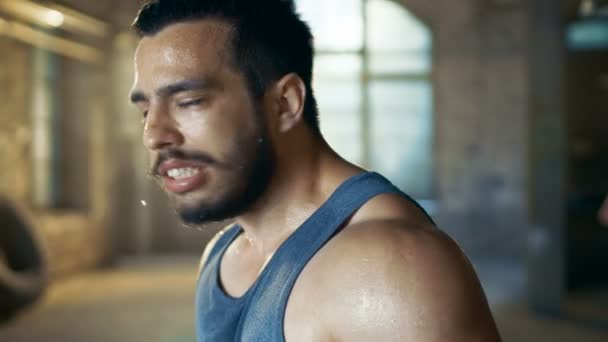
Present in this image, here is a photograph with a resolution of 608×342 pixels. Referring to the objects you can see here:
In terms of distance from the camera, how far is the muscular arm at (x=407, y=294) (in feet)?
2.79

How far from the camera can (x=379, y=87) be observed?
771 cm

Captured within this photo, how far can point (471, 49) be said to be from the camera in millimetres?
7387

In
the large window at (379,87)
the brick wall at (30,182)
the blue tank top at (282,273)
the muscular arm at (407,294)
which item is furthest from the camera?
the large window at (379,87)

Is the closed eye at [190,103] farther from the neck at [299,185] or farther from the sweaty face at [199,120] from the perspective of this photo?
the neck at [299,185]

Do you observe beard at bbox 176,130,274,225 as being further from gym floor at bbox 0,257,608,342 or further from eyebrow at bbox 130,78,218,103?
gym floor at bbox 0,257,608,342

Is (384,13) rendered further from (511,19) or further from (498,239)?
(498,239)

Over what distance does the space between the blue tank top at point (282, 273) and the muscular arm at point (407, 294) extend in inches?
3.9

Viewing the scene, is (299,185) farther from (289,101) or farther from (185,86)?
(185,86)

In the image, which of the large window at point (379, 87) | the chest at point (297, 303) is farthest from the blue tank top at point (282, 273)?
the large window at point (379, 87)

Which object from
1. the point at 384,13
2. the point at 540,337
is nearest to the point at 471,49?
the point at 384,13

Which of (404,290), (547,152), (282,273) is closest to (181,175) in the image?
(282,273)

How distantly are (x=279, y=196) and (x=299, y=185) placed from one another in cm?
4

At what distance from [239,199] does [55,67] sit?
606 centimetres

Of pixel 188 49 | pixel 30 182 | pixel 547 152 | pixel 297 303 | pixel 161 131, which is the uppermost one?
pixel 188 49
